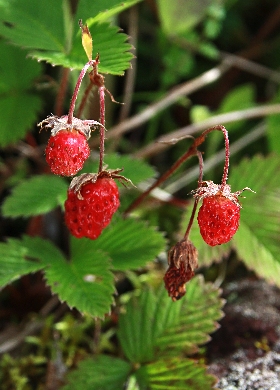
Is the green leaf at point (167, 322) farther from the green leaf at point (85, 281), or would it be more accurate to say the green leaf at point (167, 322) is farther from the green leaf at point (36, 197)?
the green leaf at point (36, 197)

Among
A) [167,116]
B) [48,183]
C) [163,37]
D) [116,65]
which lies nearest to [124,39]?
[116,65]

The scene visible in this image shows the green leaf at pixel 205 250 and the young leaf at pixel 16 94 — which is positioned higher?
the young leaf at pixel 16 94

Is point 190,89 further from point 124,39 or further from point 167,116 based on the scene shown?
point 124,39

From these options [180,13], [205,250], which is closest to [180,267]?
[205,250]

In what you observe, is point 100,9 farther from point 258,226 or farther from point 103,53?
point 258,226

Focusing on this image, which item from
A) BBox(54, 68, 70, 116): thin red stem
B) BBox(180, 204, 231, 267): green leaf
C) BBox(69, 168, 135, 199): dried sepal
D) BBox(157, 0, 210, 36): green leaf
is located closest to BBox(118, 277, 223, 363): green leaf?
BBox(180, 204, 231, 267): green leaf

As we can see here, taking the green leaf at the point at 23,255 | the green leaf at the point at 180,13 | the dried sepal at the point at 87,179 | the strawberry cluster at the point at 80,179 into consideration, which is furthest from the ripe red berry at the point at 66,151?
the green leaf at the point at 180,13
